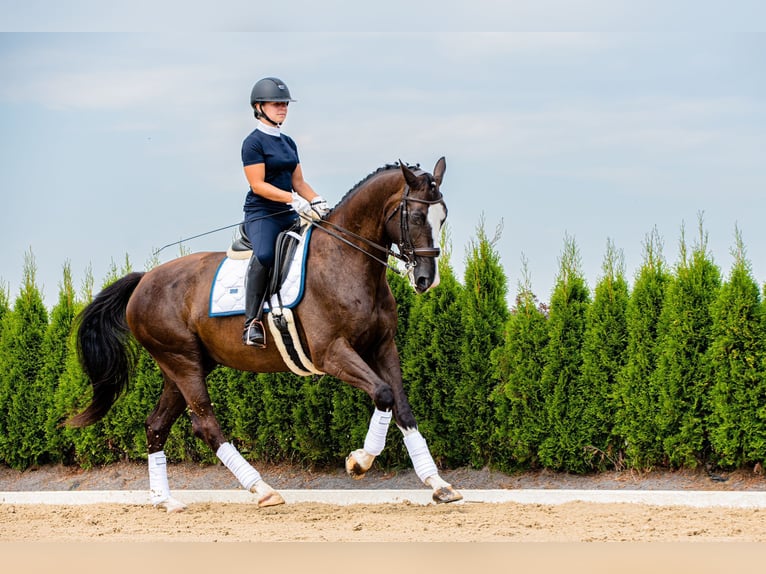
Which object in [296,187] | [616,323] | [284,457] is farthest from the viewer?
[284,457]

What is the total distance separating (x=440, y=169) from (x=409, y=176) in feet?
1.23

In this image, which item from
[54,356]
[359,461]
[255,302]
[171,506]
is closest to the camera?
[359,461]

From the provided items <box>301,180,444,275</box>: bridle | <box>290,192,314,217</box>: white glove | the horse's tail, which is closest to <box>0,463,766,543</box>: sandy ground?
the horse's tail

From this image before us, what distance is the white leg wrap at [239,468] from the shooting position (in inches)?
321

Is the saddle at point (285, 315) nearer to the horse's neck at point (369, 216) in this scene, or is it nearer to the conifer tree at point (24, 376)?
the horse's neck at point (369, 216)

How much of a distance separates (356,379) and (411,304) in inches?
117

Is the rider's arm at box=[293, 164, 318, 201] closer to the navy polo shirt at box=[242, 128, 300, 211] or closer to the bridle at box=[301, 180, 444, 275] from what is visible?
the navy polo shirt at box=[242, 128, 300, 211]

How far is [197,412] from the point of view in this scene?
28.2 feet

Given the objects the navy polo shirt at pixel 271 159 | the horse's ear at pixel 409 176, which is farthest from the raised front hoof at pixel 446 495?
the navy polo shirt at pixel 271 159

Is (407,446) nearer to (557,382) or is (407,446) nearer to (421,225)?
(421,225)

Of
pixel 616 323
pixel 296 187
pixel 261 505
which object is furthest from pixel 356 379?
pixel 616 323

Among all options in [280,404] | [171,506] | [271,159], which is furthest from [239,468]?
[271,159]

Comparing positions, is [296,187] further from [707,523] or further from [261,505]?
[707,523]

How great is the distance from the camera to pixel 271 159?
8.23 m
